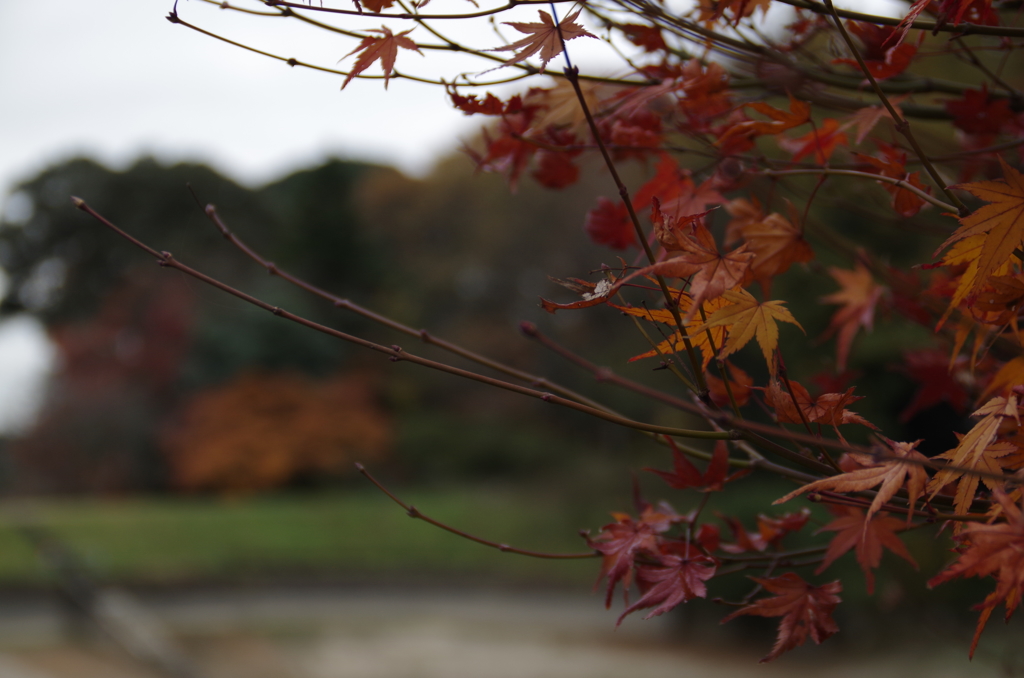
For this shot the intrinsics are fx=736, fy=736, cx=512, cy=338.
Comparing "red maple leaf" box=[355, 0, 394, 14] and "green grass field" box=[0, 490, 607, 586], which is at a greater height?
"red maple leaf" box=[355, 0, 394, 14]

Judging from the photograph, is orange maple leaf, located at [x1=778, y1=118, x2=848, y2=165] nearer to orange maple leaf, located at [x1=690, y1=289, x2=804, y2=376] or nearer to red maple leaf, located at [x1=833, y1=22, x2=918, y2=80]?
red maple leaf, located at [x1=833, y1=22, x2=918, y2=80]

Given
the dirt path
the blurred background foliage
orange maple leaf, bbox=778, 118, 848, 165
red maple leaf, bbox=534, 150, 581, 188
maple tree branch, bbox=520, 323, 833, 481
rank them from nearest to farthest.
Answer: maple tree branch, bbox=520, 323, 833, 481, orange maple leaf, bbox=778, 118, 848, 165, red maple leaf, bbox=534, 150, 581, 188, the dirt path, the blurred background foliage

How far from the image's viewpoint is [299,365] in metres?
13.2

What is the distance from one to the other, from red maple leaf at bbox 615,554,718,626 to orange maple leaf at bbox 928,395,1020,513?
21cm

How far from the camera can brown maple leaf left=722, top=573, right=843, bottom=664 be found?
66cm

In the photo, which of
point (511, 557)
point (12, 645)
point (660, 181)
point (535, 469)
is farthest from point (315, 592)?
point (660, 181)

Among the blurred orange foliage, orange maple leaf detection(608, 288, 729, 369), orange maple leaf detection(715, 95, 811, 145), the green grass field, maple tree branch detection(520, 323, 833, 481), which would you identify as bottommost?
the green grass field

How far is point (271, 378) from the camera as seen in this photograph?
512 inches

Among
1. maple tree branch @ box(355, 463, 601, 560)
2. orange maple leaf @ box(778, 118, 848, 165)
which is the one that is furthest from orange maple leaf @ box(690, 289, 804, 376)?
orange maple leaf @ box(778, 118, 848, 165)

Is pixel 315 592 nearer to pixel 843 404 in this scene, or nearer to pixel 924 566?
pixel 924 566

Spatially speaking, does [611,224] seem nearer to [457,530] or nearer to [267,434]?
[457,530]

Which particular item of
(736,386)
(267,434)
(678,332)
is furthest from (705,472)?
(267,434)

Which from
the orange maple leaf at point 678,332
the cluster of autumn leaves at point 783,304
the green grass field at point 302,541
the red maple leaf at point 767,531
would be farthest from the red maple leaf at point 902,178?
the green grass field at point 302,541

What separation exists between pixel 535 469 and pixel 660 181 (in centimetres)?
1175
